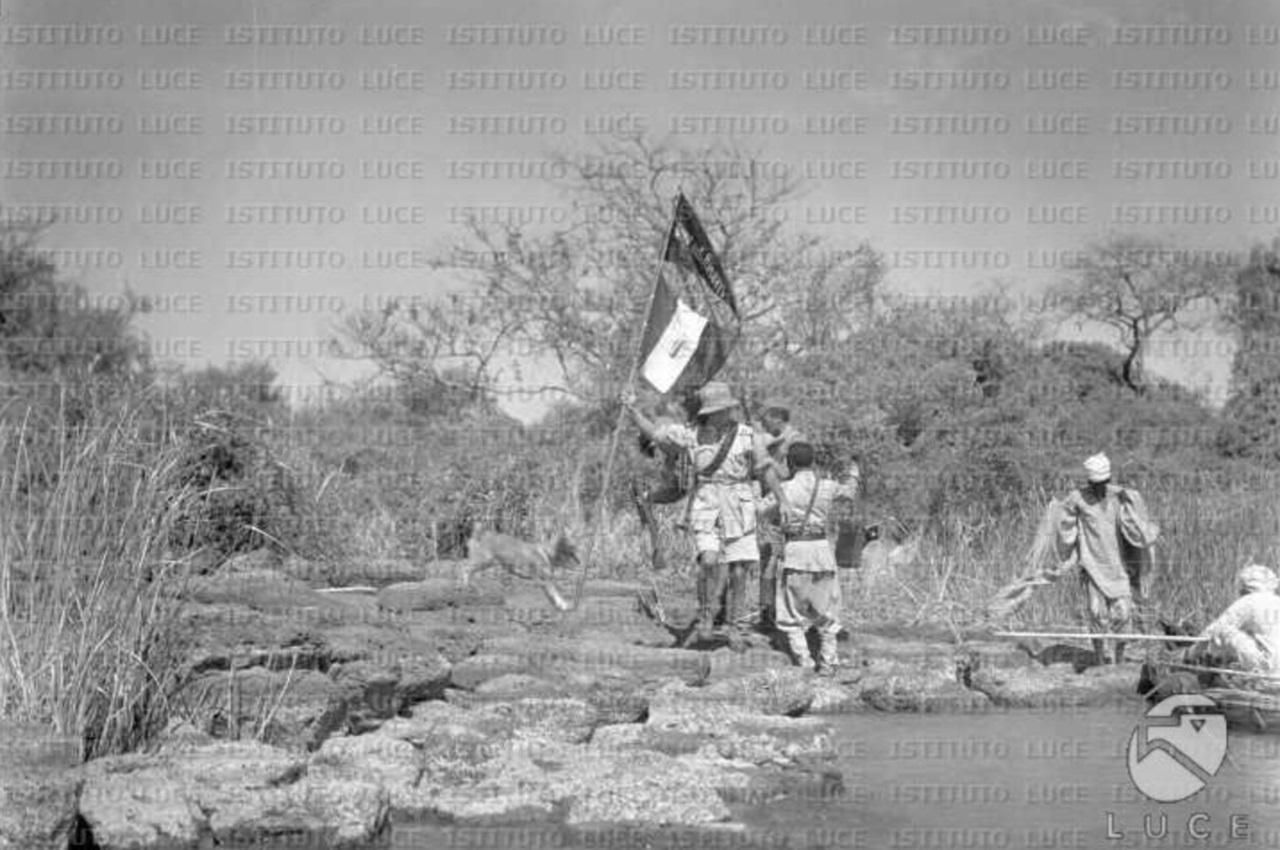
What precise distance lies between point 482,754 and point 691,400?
600 centimetres

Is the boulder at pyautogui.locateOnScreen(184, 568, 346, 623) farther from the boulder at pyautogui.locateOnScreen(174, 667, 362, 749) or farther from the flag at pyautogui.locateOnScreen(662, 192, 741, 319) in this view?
the flag at pyautogui.locateOnScreen(662, 192, 741, 319)

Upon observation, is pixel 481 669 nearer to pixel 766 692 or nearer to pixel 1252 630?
pixel 766 692

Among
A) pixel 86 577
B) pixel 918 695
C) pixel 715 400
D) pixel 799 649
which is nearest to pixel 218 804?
pixel 86 577

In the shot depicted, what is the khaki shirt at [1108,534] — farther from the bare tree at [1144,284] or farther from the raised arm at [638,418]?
the bare tree at [1144,284]

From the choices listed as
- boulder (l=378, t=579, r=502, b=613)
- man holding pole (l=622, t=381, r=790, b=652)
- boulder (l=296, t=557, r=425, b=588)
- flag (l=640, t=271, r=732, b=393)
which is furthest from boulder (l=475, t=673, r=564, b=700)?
boulder (l=296, t=557, r=425, b=588)

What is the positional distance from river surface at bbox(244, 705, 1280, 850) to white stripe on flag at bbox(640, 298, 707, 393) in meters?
4.32

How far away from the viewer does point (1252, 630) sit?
9.23 m

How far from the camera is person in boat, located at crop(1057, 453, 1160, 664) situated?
1141cm

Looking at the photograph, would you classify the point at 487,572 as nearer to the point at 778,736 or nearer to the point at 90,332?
the point at 778,736

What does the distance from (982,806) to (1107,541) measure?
469cm

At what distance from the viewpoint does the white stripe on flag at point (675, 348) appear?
12812mm

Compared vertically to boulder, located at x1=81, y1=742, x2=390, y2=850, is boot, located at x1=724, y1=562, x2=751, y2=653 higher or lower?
higher

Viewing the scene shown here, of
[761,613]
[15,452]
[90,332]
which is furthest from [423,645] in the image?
[90,332]

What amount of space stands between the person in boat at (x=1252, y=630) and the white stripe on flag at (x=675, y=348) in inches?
191
